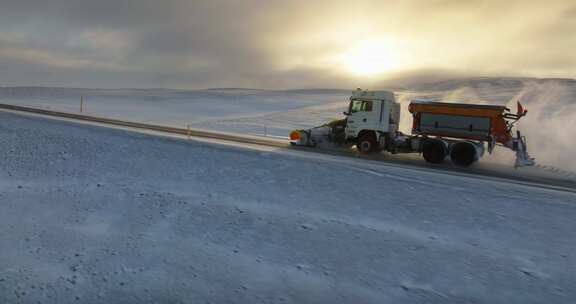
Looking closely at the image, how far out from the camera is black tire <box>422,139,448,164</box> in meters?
19.3

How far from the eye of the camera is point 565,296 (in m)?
7.23

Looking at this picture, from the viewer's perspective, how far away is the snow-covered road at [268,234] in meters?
7.13

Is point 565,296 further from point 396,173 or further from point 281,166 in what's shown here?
point 281,166

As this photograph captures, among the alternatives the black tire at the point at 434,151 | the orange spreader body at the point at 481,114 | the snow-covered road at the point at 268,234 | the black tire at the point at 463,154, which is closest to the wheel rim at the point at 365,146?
the black tire at the point at 434,151

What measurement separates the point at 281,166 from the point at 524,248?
888 centimetres

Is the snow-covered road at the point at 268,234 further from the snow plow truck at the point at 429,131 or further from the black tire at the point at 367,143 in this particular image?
the black tire at the point at 367,143

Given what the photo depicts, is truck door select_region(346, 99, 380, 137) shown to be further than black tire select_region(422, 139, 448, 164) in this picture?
Yes

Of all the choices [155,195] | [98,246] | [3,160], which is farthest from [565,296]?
[3,160]

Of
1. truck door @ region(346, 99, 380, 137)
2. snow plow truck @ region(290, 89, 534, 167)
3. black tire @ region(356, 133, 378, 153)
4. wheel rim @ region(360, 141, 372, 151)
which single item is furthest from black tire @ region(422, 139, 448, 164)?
truck door @ region(346, 99, 380, 137)

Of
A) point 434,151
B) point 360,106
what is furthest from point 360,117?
point 434,151

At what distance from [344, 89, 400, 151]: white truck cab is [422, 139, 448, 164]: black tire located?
2004mm

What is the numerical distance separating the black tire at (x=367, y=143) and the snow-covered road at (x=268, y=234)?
15.3ft

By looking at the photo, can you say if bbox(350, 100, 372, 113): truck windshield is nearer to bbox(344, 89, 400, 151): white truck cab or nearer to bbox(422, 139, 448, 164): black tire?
bbox(344, 89, 400, 151): white truck cab

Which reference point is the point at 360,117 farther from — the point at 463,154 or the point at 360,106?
the point at 463,154
